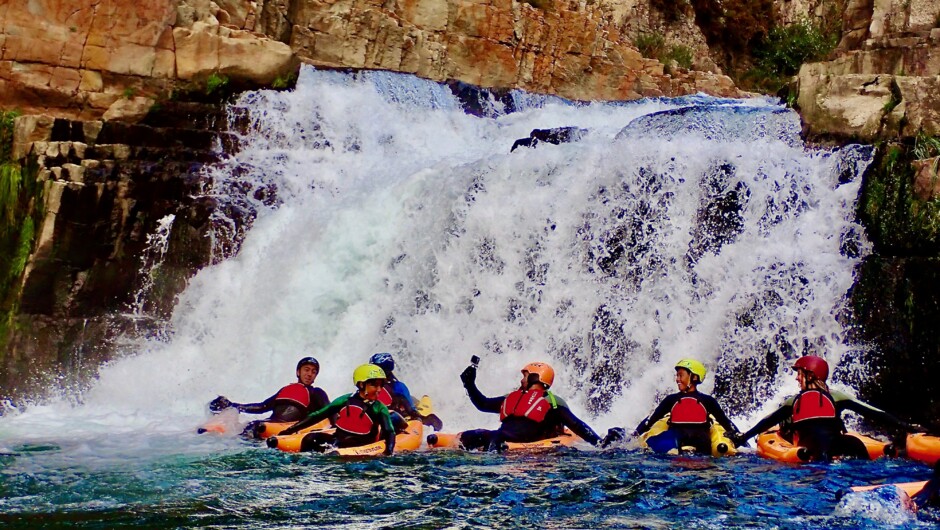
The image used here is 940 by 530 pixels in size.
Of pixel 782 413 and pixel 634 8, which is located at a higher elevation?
pixel 634 8

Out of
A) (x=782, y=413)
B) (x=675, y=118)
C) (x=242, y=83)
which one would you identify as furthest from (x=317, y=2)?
(x=782, y=413)

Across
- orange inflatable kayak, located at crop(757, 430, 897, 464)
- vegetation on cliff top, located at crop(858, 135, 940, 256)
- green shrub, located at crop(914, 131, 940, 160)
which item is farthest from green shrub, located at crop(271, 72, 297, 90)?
orange inflatable kayak, located at crop(757, 430, 897, 464)

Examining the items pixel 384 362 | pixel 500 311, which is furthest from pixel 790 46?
pixel 384 362

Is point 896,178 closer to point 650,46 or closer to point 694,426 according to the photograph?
point 694,426

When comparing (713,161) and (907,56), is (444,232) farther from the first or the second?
(907,56)

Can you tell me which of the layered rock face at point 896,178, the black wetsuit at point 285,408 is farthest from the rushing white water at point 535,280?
the black wetsuit at point 285,408

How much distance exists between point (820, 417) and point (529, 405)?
235cm

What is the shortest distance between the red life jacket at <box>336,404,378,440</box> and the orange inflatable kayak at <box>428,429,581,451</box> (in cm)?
67

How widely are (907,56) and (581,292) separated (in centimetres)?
514

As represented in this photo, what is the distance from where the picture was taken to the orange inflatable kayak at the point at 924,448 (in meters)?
7.82

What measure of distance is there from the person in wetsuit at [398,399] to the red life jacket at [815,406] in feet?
10.9

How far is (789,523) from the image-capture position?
5801mm

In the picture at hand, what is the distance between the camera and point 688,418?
828 cm

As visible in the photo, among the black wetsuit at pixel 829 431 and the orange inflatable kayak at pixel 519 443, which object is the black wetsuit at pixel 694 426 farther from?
the orange inflatable kayak at pixel 519 443
